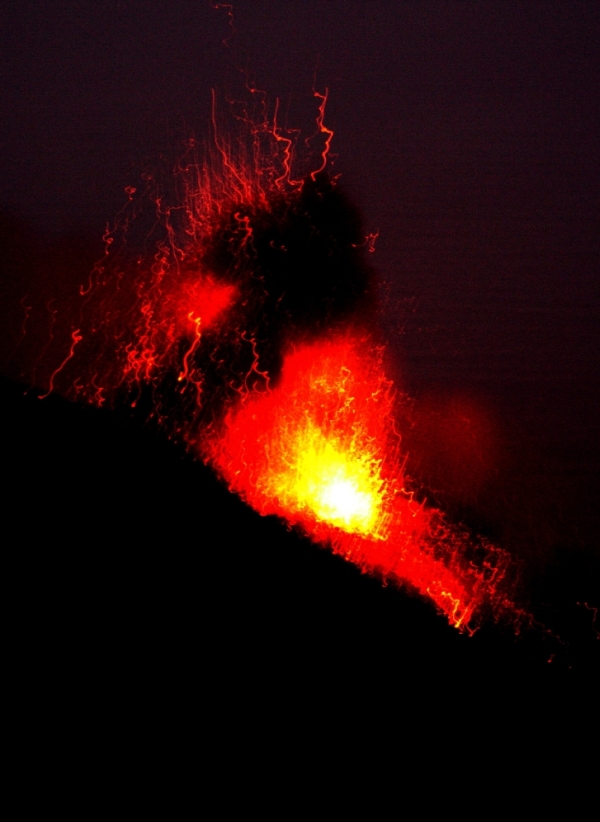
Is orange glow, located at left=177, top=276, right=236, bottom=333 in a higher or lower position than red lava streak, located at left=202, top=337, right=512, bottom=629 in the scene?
higher

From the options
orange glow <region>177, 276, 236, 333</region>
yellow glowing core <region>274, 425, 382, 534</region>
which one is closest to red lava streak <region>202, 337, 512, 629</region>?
yellow glowing core <region>274, 425, 382, 534</region>

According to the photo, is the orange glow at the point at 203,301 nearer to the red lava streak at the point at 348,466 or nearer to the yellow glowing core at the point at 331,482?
the red lava streak at the point at 348,466

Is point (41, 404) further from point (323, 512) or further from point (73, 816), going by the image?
point (323, 512)

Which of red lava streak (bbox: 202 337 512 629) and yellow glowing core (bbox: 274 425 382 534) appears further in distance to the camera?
yellow glowing core (bbox: 274 425 382 534)

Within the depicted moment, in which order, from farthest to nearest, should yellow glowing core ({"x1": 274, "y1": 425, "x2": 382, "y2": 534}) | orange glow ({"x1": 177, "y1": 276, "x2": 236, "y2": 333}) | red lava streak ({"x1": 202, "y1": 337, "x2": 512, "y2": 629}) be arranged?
orange glow ({"x1": 177, "y1": 276, "x2": 236, "y2": 333}), yellow glowing core ({"x1": 274, "y1": 425, "x2": 382, "y2": 534}), red lava streak ({"x1": 202, "y1": 337, "x2": 512, "y2": 629})

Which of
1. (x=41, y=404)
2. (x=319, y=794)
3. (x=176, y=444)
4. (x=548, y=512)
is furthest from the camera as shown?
(x=548, y=512)

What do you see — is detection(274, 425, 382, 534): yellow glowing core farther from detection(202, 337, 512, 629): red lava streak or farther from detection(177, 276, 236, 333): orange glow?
detection(177, 276, 236, 333): orange glow

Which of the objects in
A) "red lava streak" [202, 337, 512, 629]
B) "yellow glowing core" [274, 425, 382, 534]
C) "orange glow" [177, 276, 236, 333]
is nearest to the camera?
"red lava streak" [202, 337, 512, 629]

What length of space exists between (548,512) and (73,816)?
52.6 feet

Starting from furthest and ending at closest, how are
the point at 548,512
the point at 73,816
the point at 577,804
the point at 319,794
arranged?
the point at 548,512, the point at 577,804, the point at 319,794, the point at 73,816

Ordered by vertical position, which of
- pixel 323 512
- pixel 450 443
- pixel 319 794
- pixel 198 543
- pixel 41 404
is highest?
pixel 450 443

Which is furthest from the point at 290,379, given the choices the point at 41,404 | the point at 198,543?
the point at 198,543

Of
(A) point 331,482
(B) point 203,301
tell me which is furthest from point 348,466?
(B) point 203,301

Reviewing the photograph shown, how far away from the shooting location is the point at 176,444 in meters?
6.62
